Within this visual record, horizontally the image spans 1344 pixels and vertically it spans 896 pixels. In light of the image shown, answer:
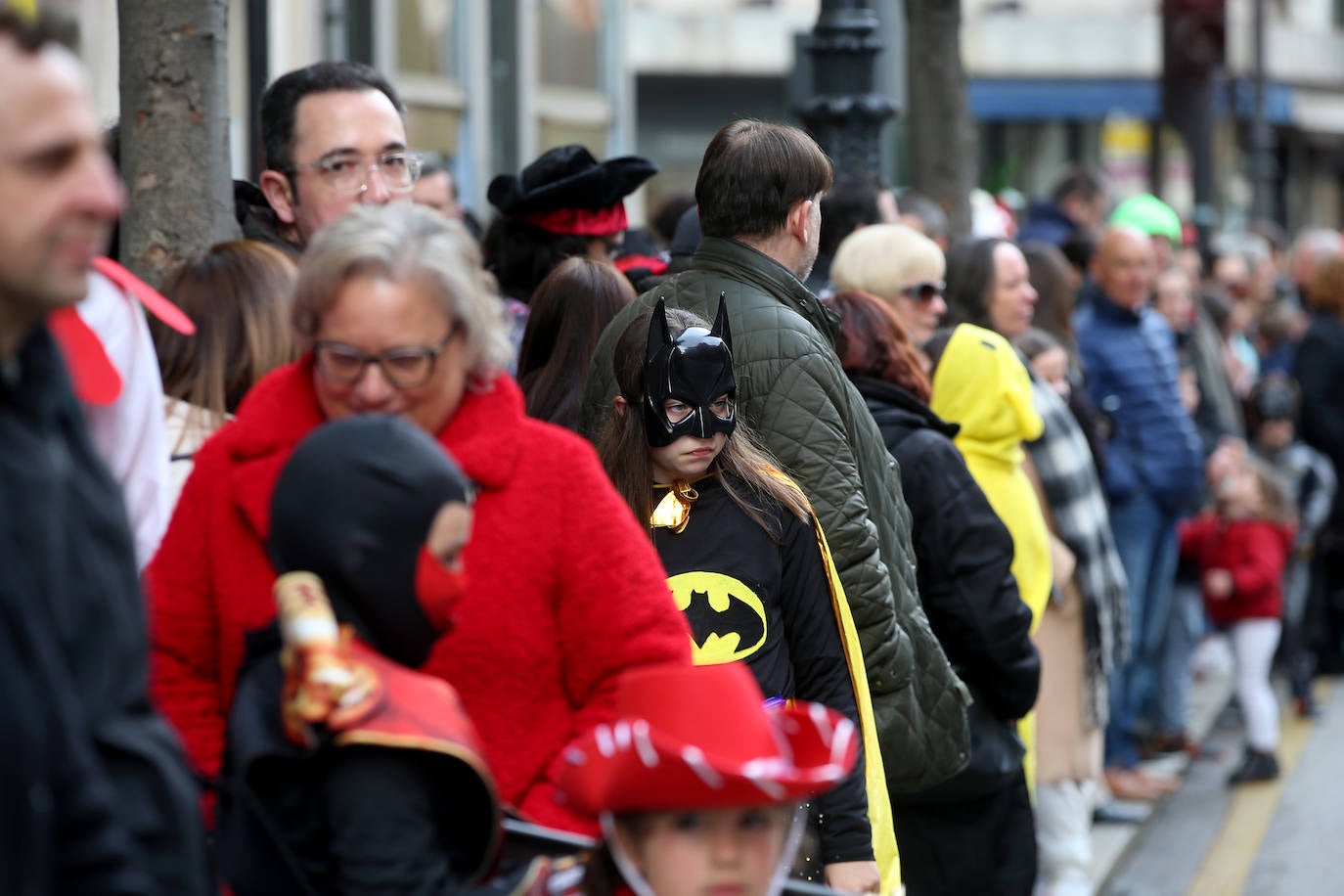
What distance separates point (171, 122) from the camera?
4.27 metres

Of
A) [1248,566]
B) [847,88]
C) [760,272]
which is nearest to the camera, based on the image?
[760,272]

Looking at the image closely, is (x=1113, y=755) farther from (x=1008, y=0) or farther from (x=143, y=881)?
(x=1008, y=0)

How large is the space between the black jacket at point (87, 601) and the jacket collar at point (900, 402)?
316cm

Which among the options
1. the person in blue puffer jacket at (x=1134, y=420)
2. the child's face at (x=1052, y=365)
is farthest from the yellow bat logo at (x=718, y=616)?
the person in blue puffer jacket at (x=1134, y=420)

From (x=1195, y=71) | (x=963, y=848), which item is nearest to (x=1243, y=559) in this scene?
(x=963, y=848)

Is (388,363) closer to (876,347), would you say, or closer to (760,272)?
(760,272)

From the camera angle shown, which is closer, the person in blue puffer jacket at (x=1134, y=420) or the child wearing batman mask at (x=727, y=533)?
the child wearing batman mask at (x=727, y=533)

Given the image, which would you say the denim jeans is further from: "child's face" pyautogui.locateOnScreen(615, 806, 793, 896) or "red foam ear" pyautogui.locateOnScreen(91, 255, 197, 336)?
"child's face" pyautogui.locateOnScreen(615, 806, 793, 896)

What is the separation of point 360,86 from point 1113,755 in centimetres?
551

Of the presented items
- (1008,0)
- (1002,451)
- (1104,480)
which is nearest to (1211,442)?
(1104,480)

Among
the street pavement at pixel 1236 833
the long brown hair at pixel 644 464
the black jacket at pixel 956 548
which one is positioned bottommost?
the street pavement at pixel 1236 833

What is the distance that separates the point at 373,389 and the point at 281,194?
70.0 inches

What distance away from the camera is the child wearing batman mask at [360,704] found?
2207 mm

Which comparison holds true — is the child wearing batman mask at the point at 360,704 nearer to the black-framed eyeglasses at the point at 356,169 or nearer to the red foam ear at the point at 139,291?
the red foam ear at the point at 139,291
